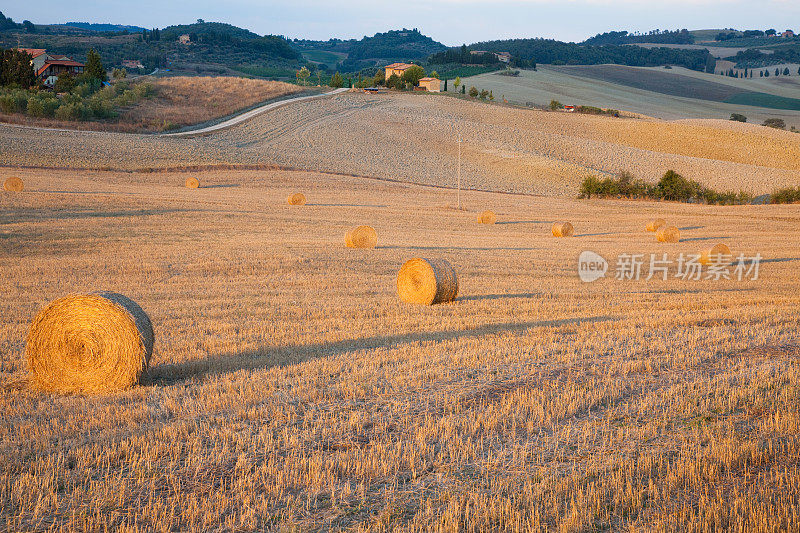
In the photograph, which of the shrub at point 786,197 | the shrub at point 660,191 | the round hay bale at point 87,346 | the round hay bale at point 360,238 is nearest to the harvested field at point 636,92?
the shrub at point 660,191

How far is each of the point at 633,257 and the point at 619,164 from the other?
134 feet

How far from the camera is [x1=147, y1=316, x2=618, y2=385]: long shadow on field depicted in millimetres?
9164

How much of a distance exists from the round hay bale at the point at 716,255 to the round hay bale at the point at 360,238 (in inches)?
408

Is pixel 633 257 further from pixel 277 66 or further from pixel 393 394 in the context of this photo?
pixel 277 66

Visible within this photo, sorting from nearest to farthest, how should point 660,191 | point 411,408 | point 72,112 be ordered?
1. point 411,408
2. point 660,191
3. point 72,112

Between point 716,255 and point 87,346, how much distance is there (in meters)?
18.6

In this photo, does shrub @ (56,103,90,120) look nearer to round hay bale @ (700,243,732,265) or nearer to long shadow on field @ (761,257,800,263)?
round hay bale @ (700,243,732,265)

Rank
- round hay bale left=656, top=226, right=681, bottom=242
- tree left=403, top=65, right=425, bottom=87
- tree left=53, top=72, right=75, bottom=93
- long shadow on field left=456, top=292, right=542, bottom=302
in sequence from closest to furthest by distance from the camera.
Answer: long shadow on field left=456, top=292, right=542, bottom=302, round hay bale left=656, top=226, right=681, bottom=242, tree left=53, top=72, right=75, bottom=93, tree left=403, top=65, right=425, bottom=87

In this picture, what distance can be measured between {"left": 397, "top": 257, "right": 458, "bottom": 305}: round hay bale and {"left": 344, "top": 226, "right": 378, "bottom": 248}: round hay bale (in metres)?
7.70

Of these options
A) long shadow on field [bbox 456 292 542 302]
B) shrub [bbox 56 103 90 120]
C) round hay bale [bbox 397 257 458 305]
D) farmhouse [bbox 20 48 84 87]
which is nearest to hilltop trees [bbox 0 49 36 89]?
shrub [bbox 56 103 90 120]

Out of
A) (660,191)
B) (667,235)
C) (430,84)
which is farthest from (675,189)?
(430,84)

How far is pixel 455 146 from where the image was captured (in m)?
63.6

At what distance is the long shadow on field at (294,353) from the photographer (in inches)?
361

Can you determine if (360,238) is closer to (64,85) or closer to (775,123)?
(64,85)
